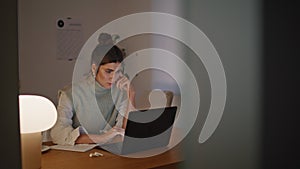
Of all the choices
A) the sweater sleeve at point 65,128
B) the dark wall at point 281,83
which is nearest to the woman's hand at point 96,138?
the sweater sleeve at point 65,128

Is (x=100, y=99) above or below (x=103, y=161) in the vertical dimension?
above

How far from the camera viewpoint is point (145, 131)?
4.90 feet

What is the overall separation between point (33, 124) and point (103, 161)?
32 centimetres

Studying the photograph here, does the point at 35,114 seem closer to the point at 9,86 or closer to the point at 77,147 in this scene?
the point at 77,147

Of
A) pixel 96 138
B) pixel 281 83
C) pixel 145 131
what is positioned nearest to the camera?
pixel 281 83

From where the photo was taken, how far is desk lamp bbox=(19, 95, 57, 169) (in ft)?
3.75

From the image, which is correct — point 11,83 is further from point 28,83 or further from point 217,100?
point 28,83

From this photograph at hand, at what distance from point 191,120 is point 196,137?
1.5 inches

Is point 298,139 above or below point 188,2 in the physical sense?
below

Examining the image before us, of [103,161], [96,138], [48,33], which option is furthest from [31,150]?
[48,33]

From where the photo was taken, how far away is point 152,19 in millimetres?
2838

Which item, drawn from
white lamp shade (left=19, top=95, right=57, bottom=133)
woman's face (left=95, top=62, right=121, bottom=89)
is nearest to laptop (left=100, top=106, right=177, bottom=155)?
white lamp shade (left=19, top=95, right=57, bottom=133)

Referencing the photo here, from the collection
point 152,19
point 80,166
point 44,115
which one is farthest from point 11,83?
point 152,19

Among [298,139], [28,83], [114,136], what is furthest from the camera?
[28,83]
